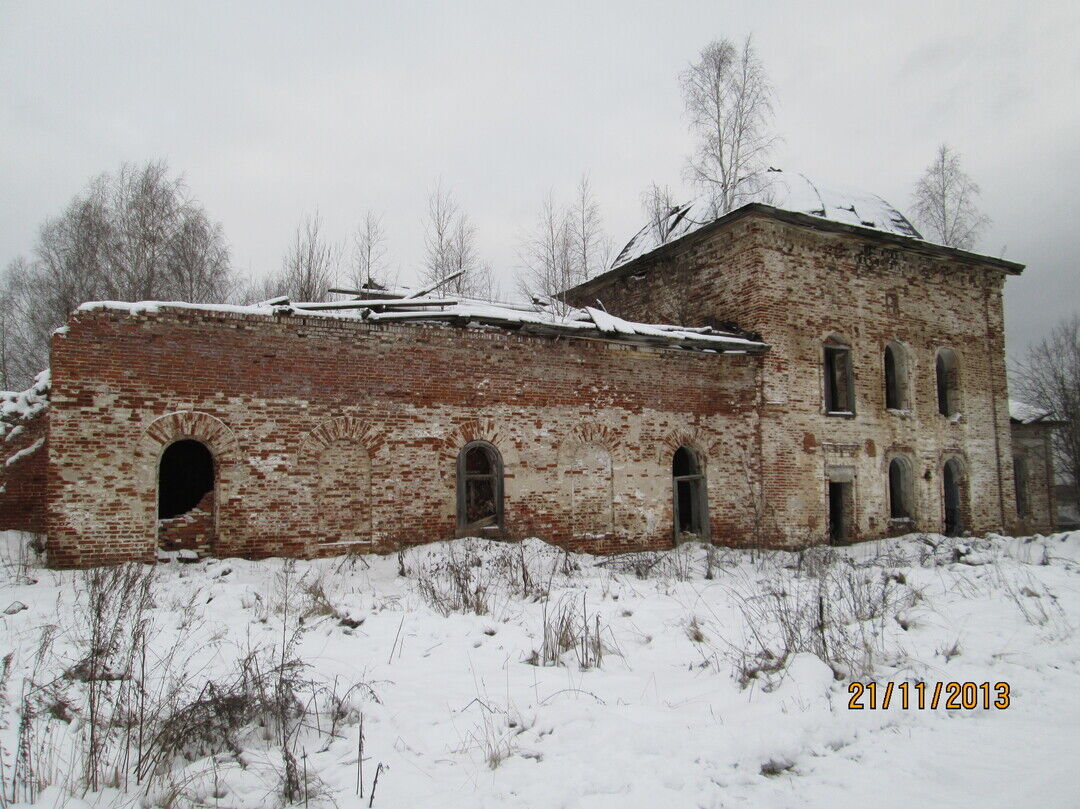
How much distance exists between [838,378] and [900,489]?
130 inches

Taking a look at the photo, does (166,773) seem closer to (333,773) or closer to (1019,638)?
(333,773)

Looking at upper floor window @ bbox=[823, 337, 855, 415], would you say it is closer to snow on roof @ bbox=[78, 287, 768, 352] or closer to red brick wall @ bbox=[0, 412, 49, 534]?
snow on roof @ bbox=[78, 287, 768, 352]

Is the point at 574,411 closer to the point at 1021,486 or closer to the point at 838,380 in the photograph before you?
the point at 838,380

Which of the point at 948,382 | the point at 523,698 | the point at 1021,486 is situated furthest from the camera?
the point at 1021,486

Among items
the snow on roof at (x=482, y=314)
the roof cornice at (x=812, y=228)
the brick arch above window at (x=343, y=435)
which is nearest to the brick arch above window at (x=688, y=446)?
→ the snow on roof at (x=482, y=314)

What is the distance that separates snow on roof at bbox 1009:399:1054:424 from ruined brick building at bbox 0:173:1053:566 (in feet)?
18.9

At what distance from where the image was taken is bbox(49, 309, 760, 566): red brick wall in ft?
29.5

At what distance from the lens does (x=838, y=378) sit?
16.1 metres

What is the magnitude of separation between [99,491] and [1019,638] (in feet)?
34.6

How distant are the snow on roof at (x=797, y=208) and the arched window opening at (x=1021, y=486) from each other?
32.2 ft

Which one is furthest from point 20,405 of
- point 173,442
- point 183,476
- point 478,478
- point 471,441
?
point 478,478

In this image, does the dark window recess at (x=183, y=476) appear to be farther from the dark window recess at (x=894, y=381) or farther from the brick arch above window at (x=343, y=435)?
the dark window recess at (x=894, y=381)

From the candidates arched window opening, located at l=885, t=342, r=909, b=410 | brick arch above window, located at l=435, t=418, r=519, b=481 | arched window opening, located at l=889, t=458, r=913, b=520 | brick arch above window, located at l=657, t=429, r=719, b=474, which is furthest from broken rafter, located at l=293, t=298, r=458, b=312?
arched window opening, located at l=889, t=458, r=913, b=520

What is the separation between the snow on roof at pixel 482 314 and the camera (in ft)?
33.0
